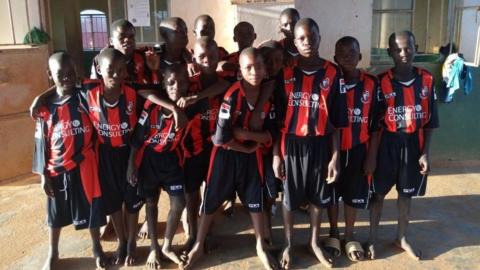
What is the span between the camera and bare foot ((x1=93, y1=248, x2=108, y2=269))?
108 inches

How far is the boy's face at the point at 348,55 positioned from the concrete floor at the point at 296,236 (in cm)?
121

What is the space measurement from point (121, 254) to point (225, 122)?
1076 millimetres

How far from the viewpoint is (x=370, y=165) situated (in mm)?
2775

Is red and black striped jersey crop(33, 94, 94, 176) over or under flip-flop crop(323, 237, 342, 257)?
over

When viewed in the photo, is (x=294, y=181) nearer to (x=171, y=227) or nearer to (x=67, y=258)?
(x=171, y=227)

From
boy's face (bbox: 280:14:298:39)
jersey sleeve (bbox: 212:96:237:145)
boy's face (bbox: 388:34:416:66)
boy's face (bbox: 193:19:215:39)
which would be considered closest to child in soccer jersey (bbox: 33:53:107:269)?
jersey sleeve (bbox: 212:96:237:145)

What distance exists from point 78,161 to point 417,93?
2.04 m

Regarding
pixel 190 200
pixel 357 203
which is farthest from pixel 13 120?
pixel 357 203

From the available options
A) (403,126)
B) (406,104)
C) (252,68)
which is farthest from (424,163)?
(252,68)

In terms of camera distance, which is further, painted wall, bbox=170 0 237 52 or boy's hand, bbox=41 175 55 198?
painted wall, bbox=170 0 237 52

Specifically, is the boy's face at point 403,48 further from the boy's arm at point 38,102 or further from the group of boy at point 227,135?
the boy's arm at point 38,102

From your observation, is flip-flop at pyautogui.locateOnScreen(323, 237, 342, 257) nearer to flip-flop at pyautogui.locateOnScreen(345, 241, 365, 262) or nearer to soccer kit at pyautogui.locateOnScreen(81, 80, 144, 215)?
flip-flop at pyautogui.locateOnScreen(345, 241, 365, 262)

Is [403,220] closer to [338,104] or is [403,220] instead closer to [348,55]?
[338,104]

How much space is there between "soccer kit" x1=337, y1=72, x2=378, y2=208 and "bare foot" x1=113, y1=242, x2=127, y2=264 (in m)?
1.41
